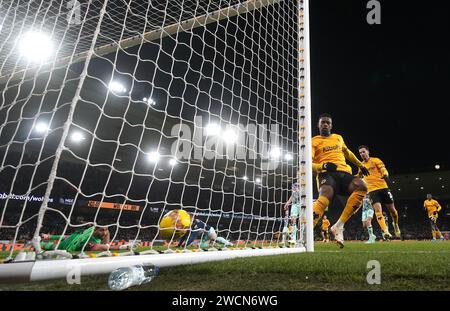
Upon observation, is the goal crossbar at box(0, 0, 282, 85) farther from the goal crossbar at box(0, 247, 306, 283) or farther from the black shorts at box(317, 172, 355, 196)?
the goal crossbar at box(0, 247, 306, 283)

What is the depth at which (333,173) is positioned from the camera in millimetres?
5160

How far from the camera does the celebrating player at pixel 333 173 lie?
5.04m

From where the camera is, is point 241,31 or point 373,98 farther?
point 373,98

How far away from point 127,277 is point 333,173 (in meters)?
4.03

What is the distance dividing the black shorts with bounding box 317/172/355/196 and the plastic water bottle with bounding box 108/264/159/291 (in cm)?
363

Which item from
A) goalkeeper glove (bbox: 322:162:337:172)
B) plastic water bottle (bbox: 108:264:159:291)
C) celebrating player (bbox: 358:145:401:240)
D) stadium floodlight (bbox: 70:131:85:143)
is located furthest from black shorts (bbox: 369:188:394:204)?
stadium floodlight (bbox: 70:131:85:143)

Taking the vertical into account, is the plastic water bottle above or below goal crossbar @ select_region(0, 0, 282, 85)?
below

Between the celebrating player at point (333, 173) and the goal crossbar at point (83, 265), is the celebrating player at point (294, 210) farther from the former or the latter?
the goal crossbar at point (83, 265)

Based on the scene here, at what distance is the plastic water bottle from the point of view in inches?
65.8

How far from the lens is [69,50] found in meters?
5.22

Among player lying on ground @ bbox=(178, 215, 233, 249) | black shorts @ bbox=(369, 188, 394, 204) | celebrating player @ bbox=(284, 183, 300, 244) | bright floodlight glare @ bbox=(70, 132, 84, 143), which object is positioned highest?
bright floodlight glare @ bbox=(70, 132, 84, 143)
